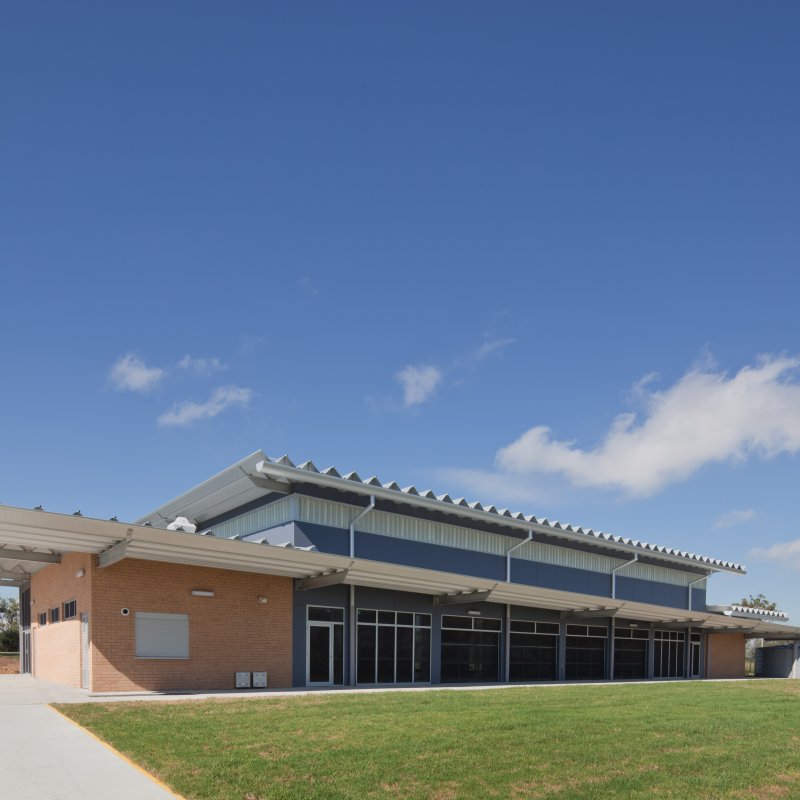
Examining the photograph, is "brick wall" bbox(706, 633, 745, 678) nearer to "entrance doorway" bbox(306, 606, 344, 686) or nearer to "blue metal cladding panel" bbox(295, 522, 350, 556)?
"entrance doorway" bbox(306, 606, 344, 686)

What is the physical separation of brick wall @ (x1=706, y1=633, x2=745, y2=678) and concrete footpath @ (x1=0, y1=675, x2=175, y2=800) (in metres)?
33.9

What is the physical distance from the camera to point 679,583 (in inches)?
1463

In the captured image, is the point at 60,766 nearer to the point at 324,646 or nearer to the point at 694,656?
the point at 324,646

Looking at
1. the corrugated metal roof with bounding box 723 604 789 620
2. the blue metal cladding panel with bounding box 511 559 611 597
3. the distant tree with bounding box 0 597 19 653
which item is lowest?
the distant tree with bounding box 0 597 19 653

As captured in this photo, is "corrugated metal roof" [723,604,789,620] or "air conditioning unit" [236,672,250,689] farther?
"corrugated metal roof" [723,604,789,620]

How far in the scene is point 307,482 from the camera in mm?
22266

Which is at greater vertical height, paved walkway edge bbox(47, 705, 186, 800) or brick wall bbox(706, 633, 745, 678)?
paved walkway edge bbox(47, 705, 186, 800)

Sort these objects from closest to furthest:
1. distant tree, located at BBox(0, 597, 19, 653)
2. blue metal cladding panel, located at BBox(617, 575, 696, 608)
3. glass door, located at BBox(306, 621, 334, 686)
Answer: glass door, located at BBox(306, 621, 334, 686) → blue metal cladding panel, located at BBox(617, 575, 696, 608) → distant tree, located at BBox(0, 597, 19, 653)

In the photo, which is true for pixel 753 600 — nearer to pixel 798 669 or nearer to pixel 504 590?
pixel 798 669

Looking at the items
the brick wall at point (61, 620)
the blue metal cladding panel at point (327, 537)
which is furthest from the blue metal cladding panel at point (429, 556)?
the brick wall at point (61, 620)

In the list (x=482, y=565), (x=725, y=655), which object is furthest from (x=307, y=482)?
(x=725, y=655)

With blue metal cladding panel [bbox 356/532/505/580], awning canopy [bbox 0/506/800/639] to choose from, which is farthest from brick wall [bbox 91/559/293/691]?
blue metal cladding panel [bbox 356/532/505/580]

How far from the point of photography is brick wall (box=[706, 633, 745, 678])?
3981 cm

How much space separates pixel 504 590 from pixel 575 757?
14.1m
